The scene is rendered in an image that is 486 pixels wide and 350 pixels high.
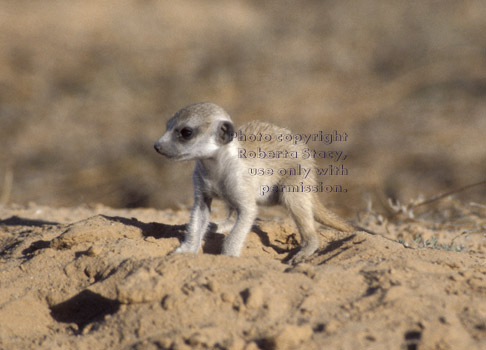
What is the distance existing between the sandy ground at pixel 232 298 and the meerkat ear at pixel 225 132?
81 cm

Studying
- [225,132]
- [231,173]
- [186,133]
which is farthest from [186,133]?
[231,173]

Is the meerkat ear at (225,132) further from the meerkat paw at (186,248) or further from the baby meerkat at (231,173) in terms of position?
the meerkat paw at (186,248)

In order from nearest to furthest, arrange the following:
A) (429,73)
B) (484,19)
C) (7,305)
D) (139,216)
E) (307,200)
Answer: (7,305)
(307,200)
(139,216)
(429,73)
(484,19)

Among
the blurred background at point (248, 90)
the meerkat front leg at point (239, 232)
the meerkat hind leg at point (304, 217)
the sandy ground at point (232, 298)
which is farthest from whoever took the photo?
the blurred background at point (248, 90)

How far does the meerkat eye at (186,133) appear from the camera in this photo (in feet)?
12.3

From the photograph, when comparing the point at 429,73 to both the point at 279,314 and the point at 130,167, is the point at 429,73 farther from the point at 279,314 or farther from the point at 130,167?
the point at 279,314

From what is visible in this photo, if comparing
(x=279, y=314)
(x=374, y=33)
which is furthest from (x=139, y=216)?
(x=374, y=33)

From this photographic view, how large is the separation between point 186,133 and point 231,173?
17.0 inches

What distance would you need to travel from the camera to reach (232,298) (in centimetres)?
266

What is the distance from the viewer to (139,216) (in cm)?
575

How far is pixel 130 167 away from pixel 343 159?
12.4ft

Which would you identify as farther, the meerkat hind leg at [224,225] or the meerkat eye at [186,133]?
the meerkat hind leg at [224,225]

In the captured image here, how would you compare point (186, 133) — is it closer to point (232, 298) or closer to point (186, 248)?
point (186, 248)

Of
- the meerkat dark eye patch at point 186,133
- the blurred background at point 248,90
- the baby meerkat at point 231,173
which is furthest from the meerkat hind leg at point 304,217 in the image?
the blurred background at point 248,90
